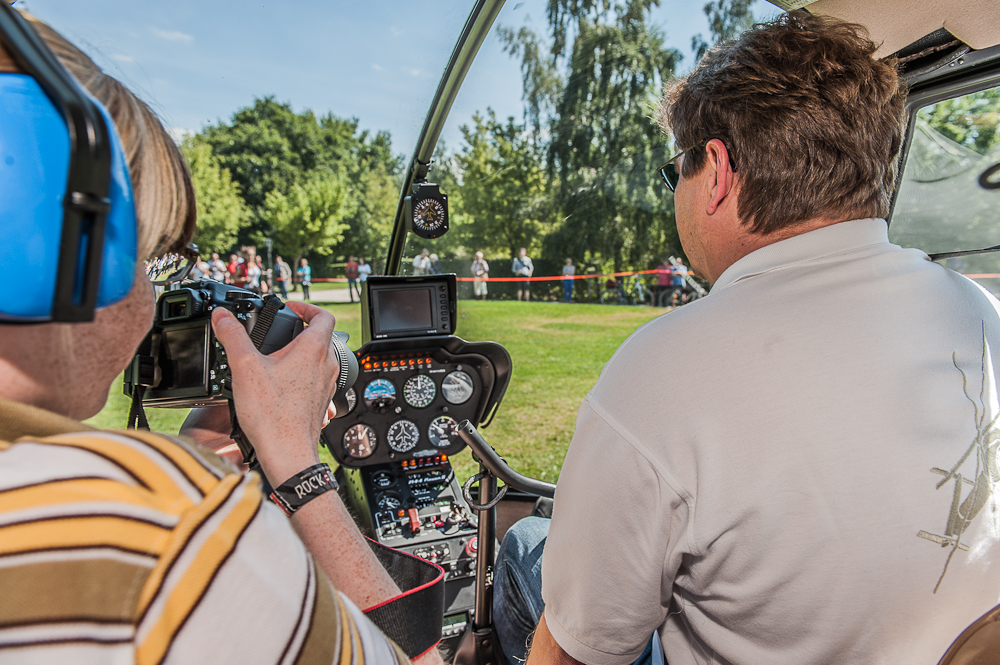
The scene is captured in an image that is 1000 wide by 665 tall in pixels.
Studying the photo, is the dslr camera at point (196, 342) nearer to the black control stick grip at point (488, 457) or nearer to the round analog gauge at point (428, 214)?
the black control stick grip at point (488, 457)

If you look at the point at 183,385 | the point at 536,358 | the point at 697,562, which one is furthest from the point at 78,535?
the point at 536,358

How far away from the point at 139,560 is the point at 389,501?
2450 millimetres

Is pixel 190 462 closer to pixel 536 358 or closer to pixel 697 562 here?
pixel 697 562

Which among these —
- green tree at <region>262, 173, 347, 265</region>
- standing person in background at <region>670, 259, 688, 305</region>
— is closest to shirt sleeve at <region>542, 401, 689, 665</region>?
standing person in background at <region>670, 259, 688, 305</region>

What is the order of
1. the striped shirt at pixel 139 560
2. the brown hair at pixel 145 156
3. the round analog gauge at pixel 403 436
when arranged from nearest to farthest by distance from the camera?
1. the striped shirt at pixel 139 560
2. the brown hair at pixel 145 156
3. the round analog gauge at pixel 403 436

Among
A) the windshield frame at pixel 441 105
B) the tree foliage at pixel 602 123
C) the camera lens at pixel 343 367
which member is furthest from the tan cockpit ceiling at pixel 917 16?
the tree foliage at pixel 602 123

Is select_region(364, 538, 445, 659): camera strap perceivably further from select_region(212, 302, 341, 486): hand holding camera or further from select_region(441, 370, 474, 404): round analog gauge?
select_region(441, 370, 474, 404): round analog gauge

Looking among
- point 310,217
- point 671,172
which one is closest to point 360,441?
point 671,172

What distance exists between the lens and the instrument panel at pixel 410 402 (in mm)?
2713

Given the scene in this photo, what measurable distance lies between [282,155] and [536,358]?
3126 centimetres

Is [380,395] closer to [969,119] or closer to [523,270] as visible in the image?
[969,119]

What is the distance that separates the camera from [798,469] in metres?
0.83

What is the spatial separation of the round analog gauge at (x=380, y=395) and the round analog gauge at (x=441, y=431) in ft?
0.78

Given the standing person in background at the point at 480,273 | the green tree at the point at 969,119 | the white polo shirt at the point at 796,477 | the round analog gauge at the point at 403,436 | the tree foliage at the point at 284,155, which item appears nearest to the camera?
the white polo shirt at the point at 796,477
